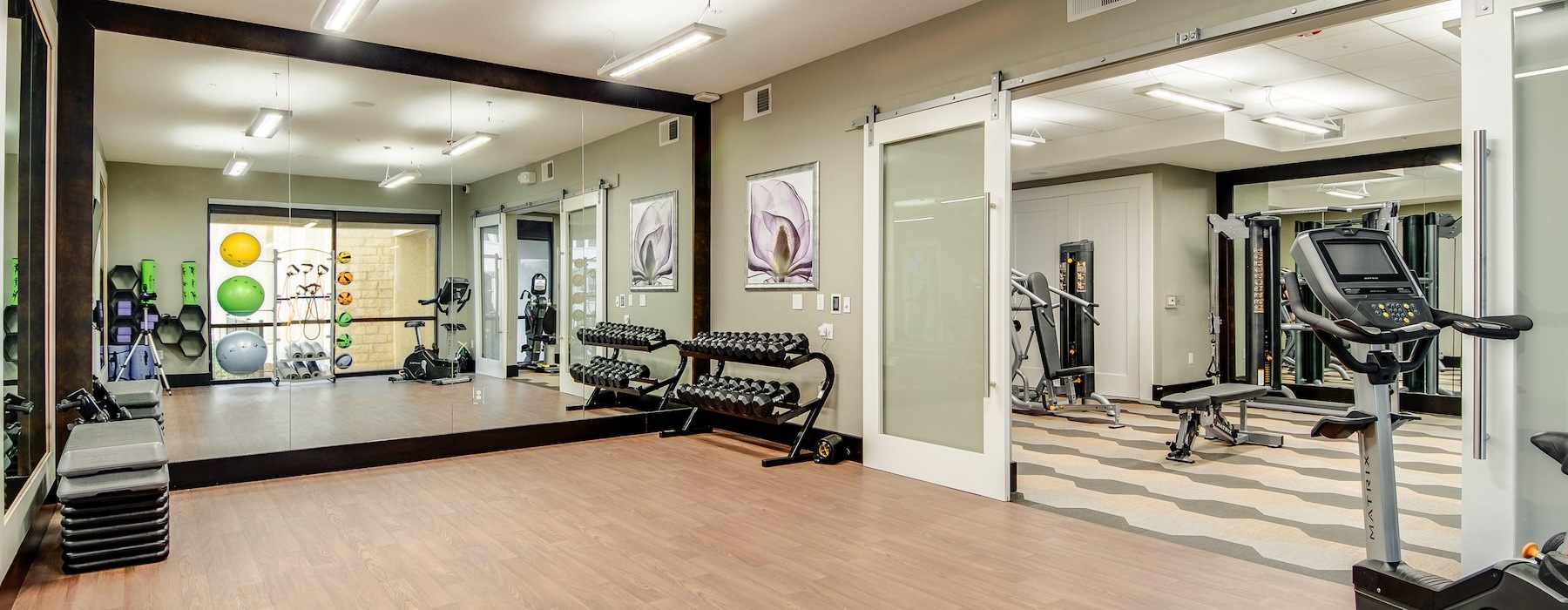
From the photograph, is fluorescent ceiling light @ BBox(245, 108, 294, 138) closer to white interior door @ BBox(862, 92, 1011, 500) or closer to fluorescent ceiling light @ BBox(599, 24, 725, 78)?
fluorescent ceiling light @ BBox(599, 24, 725, 78)

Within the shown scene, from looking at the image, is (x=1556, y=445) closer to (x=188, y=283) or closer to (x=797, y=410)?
(x=797, y=410)

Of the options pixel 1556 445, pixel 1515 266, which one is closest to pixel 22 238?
pixel 1556 445

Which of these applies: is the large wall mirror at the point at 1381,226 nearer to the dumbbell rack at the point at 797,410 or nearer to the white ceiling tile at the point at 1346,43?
the white ceiling tile at the point at 1346,43

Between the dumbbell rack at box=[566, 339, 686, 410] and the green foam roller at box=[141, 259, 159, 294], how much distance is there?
111 inches

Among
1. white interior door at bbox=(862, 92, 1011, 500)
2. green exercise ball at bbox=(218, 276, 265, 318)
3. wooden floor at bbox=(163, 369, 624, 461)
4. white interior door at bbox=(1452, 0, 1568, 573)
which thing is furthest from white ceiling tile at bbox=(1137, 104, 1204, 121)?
green exercise ball at bbox=(218, 276, 265, 318)

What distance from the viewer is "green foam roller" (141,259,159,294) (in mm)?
5141

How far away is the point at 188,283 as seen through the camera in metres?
5.29

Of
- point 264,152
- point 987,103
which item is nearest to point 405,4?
point 264,152

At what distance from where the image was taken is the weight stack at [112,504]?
3430 mm

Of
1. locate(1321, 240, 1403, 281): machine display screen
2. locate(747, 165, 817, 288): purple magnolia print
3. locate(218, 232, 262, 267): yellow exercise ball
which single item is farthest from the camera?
locate(747, 165, 817, 288): purple magnolia print

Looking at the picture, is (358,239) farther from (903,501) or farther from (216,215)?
(903,501)

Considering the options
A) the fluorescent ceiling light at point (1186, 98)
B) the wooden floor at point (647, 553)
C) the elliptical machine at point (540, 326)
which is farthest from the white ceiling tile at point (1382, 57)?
the elliptical machine at point (540, 326)

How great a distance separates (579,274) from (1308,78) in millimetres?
6052

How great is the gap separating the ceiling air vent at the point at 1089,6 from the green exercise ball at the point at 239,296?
5271 millimetres
